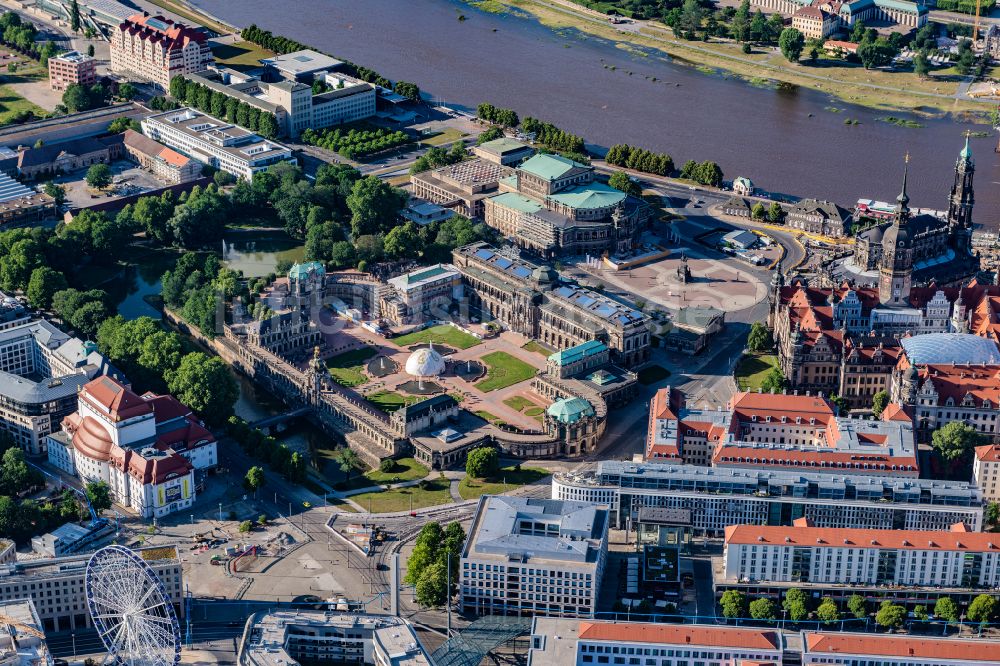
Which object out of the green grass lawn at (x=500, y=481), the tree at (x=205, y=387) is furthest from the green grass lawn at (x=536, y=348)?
the tree at (x=205, y=387)

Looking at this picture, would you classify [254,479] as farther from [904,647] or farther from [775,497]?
[904,647]

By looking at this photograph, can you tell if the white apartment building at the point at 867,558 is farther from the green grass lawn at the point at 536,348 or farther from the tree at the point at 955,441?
the green grass lawn at the point at 536,348

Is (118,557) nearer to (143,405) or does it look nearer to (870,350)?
(143,405)

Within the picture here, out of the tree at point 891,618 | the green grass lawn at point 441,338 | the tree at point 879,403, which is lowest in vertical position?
the green grass lawn at point 441,338

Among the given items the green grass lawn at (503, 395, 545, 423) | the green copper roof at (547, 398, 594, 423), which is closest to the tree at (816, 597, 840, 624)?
the green copper roof at (547, 398, 594, 423)

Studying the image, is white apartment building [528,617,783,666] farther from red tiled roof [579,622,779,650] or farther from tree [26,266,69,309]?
tree [26,266,69,309]

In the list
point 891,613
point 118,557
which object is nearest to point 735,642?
point 891,613

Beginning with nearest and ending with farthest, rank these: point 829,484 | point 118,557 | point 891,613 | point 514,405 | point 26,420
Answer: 1. point 118,557
2. point 891,613
3. point 829,484
4. point 26,420
5. point 514,405
